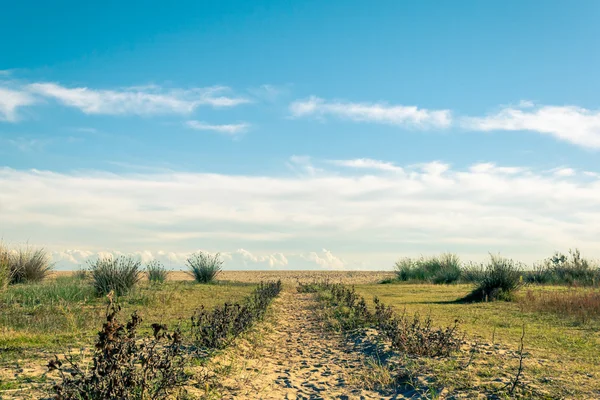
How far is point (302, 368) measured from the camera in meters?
8.15

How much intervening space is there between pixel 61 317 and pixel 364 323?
22.9 feet

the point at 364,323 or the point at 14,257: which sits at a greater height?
the point at 14,257

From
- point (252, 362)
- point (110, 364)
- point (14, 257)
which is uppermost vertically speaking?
point (14, 257)

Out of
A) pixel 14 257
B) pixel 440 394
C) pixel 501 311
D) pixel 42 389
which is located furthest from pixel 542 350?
pixel 14 257

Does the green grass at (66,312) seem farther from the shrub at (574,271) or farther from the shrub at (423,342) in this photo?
the shrub at (574,271)

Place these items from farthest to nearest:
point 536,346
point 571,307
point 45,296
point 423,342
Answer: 1. point 45,296
2. point 571,307
3. point 536,346
4. point 423,342

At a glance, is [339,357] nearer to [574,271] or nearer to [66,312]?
[66,312]

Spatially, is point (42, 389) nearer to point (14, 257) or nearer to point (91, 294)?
point (91, 294)

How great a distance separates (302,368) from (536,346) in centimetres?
430

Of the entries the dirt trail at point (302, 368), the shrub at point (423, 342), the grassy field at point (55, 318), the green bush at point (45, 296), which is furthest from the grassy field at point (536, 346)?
the green bush at point (45, 296)

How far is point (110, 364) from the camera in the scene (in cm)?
495

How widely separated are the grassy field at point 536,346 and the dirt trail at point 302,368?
1.42 meters

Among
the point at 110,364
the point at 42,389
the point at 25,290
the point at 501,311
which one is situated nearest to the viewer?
the point at 110,364

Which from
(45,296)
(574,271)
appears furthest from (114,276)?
(574,271)
